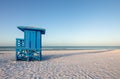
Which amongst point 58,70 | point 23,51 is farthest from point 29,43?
point 58,70

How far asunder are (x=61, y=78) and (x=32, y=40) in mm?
5509

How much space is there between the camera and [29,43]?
9.50 metres

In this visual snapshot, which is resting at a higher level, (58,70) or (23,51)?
(23,51)

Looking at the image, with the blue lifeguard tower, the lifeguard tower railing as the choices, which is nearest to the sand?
the lifeguard tower railing

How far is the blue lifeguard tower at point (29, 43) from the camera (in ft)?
30.9

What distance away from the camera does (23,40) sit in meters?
9.69

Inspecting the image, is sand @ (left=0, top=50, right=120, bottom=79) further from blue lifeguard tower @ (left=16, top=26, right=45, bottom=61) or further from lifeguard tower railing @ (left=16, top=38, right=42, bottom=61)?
blue lifeguard tower @ (left=16, top=26, right=45, bottom=61)

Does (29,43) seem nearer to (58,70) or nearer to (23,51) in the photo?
(23,51)

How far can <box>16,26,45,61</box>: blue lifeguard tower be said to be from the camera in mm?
9414

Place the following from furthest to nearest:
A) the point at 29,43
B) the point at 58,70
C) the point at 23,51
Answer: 1. the point at 23,51
2. the point at 29,43
3. the point at 58,70

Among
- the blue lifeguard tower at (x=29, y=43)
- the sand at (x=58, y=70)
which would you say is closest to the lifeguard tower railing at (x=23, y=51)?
the blue lifeguard tower at (x=29, y=43)

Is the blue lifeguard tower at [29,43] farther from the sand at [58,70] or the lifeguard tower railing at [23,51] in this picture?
the sand at [58,70]

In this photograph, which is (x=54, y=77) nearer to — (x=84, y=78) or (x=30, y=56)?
(x=84, y=78)

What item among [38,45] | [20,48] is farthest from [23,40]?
[38,45]
